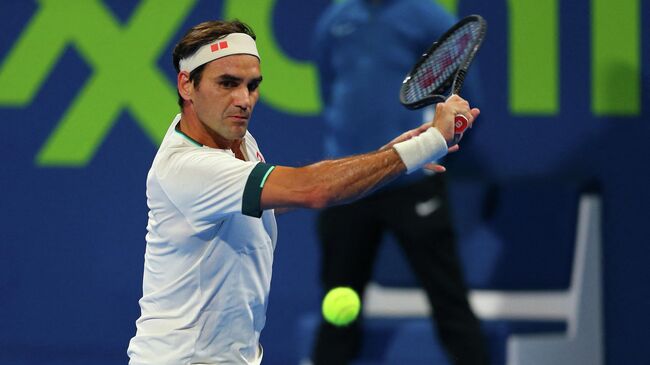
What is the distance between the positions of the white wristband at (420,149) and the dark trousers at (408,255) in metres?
1.94

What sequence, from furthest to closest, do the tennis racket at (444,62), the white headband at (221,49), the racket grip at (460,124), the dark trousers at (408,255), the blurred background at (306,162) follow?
the blurred background at (306,162)
the dark trousers at (408,255)
the tennis racket at (444,62)
the white headband at (221,49)
the racket grip at (460,124)

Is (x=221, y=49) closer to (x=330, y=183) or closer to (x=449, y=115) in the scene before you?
(x=330, y=183)

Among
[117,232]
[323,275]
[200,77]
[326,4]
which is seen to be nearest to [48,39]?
[117,232]

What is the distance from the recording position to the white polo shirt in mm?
2918

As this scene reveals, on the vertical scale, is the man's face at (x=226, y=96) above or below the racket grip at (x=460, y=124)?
above

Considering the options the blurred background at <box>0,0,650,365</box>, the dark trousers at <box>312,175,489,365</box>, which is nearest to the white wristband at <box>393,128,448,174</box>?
the dark trousers at <box>312,175,489,365</box>

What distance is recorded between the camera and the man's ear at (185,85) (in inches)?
122

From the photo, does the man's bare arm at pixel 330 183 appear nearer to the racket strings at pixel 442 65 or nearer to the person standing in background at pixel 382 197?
the racket strings at pixel 442 65

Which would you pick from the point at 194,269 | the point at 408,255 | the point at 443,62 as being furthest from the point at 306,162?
the point at 194,269

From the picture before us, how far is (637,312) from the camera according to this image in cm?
550

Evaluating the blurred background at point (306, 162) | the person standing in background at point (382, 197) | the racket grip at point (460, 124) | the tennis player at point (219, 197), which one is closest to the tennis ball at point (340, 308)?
the person standing in background at point (382, 197)

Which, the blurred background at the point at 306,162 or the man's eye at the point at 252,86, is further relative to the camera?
the blurred background at the point at 306,162

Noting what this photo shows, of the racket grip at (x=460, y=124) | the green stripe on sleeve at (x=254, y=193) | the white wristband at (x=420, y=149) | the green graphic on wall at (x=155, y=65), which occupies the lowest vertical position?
the green stripe on sleeve at (x=254, y=193)

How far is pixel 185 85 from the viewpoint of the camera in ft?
10.2
